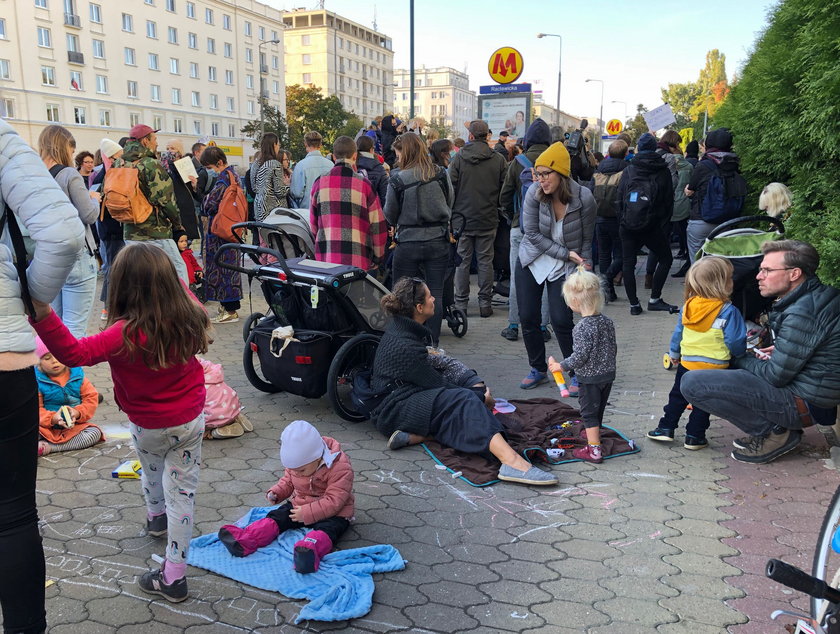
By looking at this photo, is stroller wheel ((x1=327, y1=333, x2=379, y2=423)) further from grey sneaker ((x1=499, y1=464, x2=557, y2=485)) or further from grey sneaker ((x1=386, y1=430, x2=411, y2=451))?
grey sneaker ((x1=499, y1=464, x2=557, y2=485))

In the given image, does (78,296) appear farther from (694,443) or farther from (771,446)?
(771,446)

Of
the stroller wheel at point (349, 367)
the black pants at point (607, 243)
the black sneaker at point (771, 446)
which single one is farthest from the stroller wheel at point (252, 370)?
the black pants at point (607, 243)

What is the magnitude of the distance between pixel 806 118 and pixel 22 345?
16.2 ft

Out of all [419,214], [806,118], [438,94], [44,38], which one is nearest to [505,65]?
[419,214]

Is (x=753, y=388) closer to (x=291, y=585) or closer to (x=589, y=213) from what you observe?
(x=589, y=213)

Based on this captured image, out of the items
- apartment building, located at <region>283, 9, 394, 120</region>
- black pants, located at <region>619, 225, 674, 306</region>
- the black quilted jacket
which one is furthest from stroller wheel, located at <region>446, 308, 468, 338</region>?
apartment building, located at <region>283, 9, 394, 120</region>

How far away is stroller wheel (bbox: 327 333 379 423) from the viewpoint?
507 centimetres

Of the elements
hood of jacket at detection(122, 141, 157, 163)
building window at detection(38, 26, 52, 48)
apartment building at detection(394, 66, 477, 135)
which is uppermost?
apartment building at detection(394, 66, 477, 135)

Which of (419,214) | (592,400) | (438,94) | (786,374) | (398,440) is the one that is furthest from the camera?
(438,94)

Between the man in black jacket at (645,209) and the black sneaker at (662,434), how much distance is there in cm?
442

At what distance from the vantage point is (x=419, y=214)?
22.1ft

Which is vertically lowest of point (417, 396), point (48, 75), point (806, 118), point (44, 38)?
point (417, 396)

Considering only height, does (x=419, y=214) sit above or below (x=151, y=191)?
below

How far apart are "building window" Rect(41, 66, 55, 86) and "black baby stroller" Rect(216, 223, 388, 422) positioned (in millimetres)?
56741
